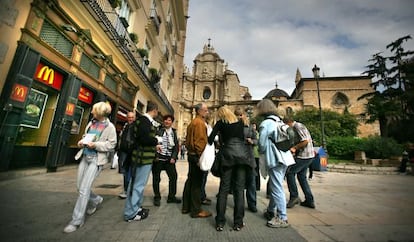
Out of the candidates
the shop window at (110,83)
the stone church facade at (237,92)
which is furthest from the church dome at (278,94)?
the shop window at (110,83)

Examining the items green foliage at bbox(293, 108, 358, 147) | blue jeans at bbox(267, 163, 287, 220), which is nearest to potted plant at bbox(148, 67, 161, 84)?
blue jeans at bbox(267, 163, 287, 220)

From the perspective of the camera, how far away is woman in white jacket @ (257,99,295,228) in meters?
2.70

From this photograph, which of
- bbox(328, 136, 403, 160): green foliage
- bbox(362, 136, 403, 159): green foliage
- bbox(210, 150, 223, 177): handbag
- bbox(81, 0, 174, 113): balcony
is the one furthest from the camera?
bbox(328, 136, 403, 160): green foliage

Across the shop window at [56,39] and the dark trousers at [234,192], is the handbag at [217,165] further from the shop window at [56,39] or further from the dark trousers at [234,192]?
the shop window at [56,39]

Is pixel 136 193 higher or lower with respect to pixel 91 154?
lower

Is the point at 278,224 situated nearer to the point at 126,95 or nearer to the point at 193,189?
the point at 193,189

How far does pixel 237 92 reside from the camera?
47.8 m

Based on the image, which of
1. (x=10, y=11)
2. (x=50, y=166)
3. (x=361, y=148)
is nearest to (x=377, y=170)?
(x=361, y=148)

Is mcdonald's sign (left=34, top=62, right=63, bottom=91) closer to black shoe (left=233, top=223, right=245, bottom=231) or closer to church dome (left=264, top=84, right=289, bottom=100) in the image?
black shoe (left=233, top=223, right=245, bottom=231)

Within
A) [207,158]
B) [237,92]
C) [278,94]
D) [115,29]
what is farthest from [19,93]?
[278,94]

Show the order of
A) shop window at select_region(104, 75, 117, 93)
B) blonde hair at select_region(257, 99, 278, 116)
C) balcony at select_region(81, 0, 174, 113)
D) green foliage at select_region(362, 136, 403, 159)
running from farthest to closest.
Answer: green foliage at select_region(362, 136, 403, 159) < shop window at select_region(104, 75, 117, 93) < balcony at select_region(81, 0, 174, 113) < blonde hair at select_region(257, 99, 278, 116)

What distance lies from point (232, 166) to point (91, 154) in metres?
2.08

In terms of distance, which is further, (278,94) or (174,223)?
(278,94)

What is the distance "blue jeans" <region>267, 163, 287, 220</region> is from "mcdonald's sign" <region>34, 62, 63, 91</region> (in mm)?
7070
